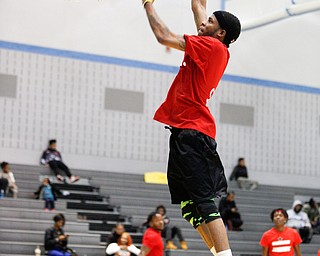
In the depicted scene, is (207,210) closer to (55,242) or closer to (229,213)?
(55,242)

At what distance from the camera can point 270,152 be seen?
23250mm

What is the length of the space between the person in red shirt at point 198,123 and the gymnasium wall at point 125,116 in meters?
14.8

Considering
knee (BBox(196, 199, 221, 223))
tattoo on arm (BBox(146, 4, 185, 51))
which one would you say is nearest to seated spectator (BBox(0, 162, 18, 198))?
knee (BBox(196, 199, 221, 223))

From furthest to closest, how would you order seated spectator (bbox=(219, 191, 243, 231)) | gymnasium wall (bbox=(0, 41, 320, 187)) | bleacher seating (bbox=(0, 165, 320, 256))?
1. gymnasium wall (bbox=(0, 41, 320, 187))
2. seated spectator (bbox=(219, 191, 243, 231))
3. bleacher seating (bbox=(0, 165, 320, 256))

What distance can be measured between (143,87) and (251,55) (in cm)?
371

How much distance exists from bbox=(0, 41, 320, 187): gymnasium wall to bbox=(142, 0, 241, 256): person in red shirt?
14.8 m

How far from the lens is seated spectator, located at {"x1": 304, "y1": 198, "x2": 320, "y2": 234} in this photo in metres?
20.0

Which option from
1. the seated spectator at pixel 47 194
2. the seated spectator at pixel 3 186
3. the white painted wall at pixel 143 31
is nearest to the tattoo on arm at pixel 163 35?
the seated spectator at pixel 47 194

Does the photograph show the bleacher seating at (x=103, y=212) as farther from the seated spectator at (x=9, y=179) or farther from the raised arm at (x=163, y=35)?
the raised arm at (x=163, y=35)

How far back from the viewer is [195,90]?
5336 mm

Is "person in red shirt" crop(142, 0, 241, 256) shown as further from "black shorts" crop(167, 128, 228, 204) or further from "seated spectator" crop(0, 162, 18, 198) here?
"seated spectator" crop(0, 162, 18, 198)

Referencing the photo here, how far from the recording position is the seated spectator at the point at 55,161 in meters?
19.0

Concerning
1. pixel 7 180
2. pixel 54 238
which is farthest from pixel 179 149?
pixel 7 180

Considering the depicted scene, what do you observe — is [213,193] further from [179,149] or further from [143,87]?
[143,87]
